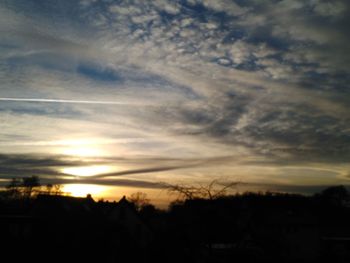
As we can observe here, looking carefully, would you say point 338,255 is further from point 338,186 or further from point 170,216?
point 338,186

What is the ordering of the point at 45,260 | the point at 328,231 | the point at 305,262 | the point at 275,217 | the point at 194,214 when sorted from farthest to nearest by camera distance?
1. the point at 328,231
2. the point at 275,217
3. the point at 305,262
4. the point at 45,260
5. the point at 194,214

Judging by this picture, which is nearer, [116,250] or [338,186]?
[116,250]

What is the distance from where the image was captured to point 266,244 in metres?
15.8

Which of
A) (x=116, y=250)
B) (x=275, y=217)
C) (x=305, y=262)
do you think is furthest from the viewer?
(x=275, y=217)

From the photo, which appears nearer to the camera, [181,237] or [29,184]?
[181,237]

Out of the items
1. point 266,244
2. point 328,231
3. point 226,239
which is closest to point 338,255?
point 328,231

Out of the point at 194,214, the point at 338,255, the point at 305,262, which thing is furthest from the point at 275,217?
the point at 194,214

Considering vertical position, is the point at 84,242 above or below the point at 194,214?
below

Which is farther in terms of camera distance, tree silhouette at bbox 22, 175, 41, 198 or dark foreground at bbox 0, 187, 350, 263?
tree silhouette at bbox 22, 175, 41, 198

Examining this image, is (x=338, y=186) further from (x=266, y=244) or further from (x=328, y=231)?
(x=266, y=244)

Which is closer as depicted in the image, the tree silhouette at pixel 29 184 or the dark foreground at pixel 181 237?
the dark foreground at pixel 181 237

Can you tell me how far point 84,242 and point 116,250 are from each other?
2.85 metres

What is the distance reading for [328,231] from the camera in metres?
42.7

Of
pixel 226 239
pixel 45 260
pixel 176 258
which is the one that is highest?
pixel 226 239
